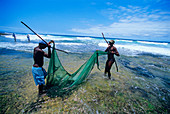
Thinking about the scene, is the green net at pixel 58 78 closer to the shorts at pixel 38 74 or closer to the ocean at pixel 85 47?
the shorts at pixel 38 74

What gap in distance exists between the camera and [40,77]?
291cm

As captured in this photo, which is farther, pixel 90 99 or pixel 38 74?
pixel 90 99

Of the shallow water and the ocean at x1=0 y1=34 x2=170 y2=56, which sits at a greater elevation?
the ocean at x1=0 y1=34 x2=170 y2=56

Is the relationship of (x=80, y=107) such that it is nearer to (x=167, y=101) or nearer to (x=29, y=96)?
(x=29, y=96)

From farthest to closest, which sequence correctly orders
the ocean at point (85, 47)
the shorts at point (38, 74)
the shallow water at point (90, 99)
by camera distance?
1. the ocean at point (85, 47)
2. the shorts at point (38, 74)
3. the shallow water at point (90, 99)

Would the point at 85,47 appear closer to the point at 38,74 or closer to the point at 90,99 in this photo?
the point at 90,99

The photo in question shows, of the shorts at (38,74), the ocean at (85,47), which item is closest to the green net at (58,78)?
the shorts at (38,74)

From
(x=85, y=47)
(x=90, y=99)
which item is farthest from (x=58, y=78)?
(x=85, y=47)

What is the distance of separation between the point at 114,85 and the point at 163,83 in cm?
285

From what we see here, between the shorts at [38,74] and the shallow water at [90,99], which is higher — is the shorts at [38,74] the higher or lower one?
the higher one

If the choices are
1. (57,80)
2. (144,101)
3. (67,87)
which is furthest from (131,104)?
(57,80)

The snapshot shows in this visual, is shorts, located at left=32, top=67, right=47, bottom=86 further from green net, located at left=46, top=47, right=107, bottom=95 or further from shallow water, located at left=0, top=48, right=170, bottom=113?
shallow water, located at left=0, top=48, right=170, bottom=113

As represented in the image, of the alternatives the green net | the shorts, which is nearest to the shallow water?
the green net

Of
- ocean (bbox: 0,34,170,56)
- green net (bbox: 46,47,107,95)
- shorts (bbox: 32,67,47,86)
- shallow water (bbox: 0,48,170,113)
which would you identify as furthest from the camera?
ocean (bbox: 0,34,170,56)
